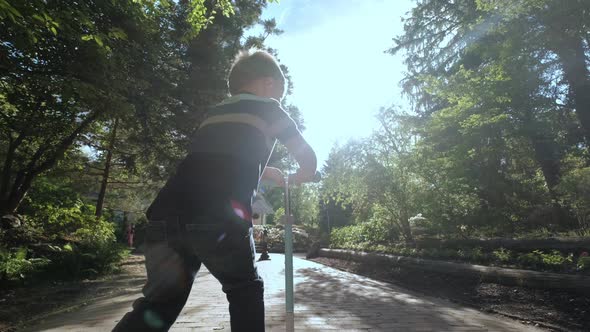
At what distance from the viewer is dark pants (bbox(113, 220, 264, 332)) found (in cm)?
152

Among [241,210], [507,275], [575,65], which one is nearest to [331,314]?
[507,275]

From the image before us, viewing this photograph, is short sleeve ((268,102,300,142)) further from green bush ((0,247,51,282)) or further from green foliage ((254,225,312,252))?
green foliage ((254,225,312,252))

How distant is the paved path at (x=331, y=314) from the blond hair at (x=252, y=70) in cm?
237

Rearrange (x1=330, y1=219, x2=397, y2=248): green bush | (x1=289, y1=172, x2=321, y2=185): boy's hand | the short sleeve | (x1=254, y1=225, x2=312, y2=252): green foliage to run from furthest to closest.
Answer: (x1=254, y1=225, x2=312, y2=252): green foliage
(x1=330, y1=219, x2=397, y2=248): green bush
(x1=289, y1=172, x2=321, y2=185): boy's hand
the short sleeve

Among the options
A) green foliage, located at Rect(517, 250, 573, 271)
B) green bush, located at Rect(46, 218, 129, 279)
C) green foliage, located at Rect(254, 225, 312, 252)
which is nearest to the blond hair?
green foliage, located at Rect(517, 250, 573, 271)

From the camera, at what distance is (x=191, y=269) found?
1.66 meters

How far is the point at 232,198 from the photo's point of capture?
1.60m

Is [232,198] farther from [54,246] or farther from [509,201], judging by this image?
[509,201]

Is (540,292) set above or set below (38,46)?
below

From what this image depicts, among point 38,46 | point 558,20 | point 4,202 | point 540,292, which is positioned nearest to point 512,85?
point 558,20

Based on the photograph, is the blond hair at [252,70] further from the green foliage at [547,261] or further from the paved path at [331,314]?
the green foliage at [547,261]

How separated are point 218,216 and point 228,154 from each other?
10.9 inches

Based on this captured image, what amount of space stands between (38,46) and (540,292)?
25.0 feet

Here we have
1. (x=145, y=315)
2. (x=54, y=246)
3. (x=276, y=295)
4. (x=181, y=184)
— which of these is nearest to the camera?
(x=145, y=315)
